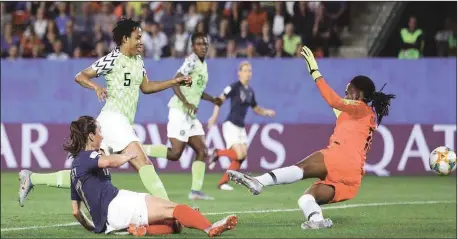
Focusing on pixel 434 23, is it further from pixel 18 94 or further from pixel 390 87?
pixel 18 94

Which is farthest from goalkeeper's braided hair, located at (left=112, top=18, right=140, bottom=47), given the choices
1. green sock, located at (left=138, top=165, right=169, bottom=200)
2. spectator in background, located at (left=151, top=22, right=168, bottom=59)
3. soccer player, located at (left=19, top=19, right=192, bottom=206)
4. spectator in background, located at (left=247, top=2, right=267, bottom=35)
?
spectator in background, located at (left=247, top=2, right=267, bottom=35)

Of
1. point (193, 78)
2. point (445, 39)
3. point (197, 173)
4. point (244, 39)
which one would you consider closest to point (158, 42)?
point (244, 39)

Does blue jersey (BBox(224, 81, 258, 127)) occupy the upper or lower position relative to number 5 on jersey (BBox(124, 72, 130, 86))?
lower

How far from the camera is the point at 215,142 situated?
19.4 metres

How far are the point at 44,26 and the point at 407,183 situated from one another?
790cm

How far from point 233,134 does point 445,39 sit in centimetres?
553

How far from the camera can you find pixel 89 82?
1084 cm

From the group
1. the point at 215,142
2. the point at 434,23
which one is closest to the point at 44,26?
the point at 215,142

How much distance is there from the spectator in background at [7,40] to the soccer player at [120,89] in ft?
32.1

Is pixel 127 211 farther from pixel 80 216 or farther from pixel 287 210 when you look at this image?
pixel 287 210

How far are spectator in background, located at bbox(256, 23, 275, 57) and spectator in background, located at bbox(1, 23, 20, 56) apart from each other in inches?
182

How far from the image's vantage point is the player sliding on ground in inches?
404

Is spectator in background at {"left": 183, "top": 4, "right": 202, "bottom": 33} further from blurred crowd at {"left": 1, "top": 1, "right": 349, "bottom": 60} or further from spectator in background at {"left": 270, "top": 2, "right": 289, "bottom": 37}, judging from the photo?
spectator in background at {"left": 270, "top": 2, "right": 289, "bottom": 37}

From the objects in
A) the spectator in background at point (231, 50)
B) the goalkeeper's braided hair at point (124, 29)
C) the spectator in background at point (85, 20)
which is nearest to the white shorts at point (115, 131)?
the goalkeeper's braided hair at point (124, 29)
